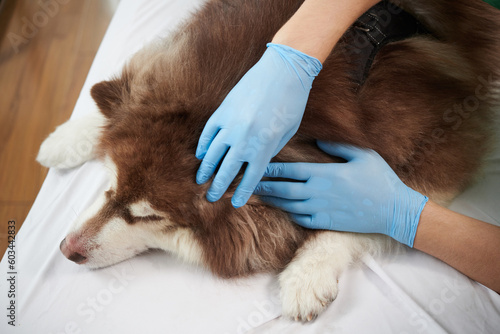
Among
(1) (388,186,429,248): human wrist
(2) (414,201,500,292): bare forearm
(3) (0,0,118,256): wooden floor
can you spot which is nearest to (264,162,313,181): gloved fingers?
(1) (388,186,429,248): human wrist

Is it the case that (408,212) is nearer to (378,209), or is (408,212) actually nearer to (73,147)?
(378,209)

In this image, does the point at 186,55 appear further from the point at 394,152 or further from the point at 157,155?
the point at 394,152

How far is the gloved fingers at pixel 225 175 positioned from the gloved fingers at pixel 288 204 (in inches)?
6.7

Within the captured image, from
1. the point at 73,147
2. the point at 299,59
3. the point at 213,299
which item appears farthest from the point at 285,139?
the point at 73,147

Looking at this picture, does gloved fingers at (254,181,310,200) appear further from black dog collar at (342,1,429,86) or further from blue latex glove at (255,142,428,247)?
black dog collar at (342,1,429,86)

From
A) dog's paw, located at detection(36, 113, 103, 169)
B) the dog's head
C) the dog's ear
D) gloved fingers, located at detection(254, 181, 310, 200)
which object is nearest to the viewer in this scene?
the dog's head

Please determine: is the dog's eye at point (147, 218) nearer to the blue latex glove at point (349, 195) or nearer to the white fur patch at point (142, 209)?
the white fur patch at point (142, 209)

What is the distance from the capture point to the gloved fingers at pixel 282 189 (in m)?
1.26

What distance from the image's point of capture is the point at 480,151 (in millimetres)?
1468

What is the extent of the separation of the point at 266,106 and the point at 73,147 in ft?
3.19

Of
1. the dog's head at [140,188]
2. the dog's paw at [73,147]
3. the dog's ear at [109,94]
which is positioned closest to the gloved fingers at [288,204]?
the dog's head at [140,188]

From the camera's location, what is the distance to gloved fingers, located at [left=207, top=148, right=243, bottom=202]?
1.16m

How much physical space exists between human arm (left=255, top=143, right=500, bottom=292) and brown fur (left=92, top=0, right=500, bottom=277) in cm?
6

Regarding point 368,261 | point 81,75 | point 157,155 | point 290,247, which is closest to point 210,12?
point 157,155
